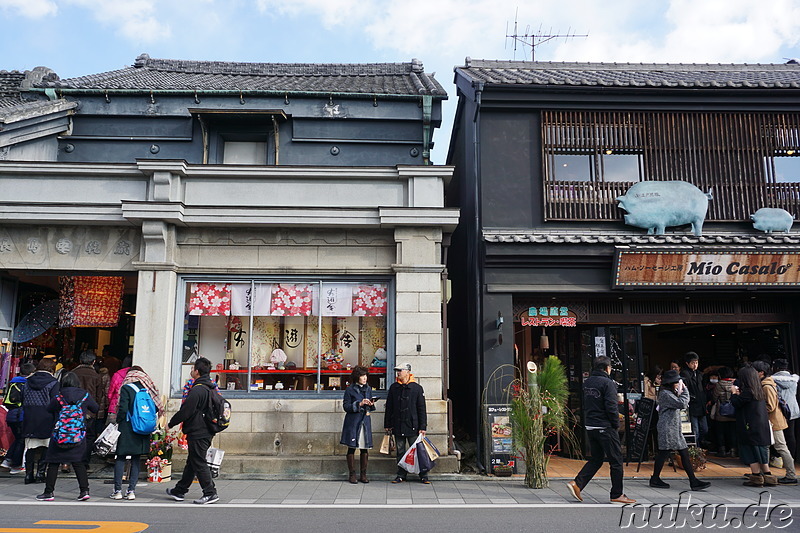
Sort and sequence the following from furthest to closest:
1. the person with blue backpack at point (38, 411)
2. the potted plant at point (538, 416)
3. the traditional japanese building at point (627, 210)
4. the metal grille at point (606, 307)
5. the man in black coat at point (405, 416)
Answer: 1. the metal grille at point (606, 307)
2. the traditional japanese building at point (627, 210)
3. the man in black coat at point (405, 416)
4. the potted plant at point (538, 416)
5. the person with blue backpack at point (38, 411)

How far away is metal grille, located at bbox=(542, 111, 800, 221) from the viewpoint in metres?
11.9

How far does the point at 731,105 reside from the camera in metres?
12.0

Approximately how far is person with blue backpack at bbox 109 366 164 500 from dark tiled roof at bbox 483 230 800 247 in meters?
6.71

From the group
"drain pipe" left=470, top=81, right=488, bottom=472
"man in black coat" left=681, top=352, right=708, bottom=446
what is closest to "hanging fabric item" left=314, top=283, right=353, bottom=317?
"drain pipe" left=470, top=81, right=488, bottom=472

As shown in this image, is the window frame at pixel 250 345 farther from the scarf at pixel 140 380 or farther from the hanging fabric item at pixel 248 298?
the scarf at pixel 140 380

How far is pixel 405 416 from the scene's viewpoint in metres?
9.73

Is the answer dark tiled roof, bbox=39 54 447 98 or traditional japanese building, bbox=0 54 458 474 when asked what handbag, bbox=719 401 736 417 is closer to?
traditional japanese building, bbox=0 54 458 474

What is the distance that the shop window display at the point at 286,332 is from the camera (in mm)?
11328

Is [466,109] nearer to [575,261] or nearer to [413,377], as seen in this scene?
[575,261]

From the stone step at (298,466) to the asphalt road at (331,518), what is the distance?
2.22 metres

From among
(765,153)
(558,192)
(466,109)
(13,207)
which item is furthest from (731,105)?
(13,207)

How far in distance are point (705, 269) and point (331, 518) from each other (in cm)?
862

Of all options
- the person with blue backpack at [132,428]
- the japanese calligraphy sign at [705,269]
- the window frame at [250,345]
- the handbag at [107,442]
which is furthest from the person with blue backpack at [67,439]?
the japanese calligraphy sign at [705,269]

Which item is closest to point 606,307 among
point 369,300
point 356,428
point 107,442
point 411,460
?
point 369,300
